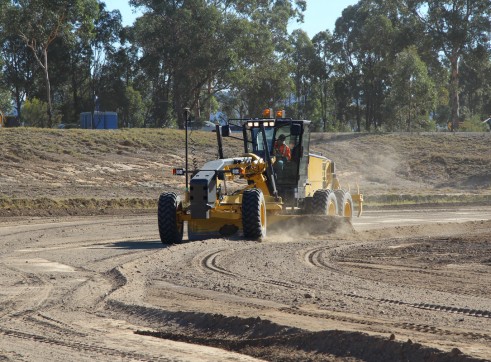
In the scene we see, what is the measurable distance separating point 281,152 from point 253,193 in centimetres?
268

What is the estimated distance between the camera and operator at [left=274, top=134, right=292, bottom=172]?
21.8 meters

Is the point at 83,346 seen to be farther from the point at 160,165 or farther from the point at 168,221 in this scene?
the point at 160,165

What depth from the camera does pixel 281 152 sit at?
21.9 meters

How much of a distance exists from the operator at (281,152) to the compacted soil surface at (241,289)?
4.92ft

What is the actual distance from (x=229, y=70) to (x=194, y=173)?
52.2 m

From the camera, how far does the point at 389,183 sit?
49.4 meters

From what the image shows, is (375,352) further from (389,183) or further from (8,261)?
(389,183)

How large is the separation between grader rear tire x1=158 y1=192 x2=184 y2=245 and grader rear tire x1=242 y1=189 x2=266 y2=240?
147 centimetres

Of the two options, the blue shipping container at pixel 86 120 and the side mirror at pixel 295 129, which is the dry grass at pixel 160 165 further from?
the blue shipping container at pixel 86 120

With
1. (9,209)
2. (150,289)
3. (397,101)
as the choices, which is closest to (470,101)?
(397,101)

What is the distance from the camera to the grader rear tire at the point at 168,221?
65.0 ft

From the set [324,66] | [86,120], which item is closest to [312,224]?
[86,120]

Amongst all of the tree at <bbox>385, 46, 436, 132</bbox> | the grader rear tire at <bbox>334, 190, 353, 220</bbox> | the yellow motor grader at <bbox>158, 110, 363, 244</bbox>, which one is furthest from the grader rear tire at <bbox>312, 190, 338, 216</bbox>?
the tree at <bbox>385, 46, 436, 132</bbox>

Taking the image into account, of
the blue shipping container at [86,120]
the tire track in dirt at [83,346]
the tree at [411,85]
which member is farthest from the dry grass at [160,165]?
the tire track in dirt at [83,346]
